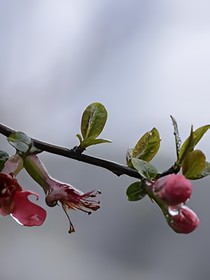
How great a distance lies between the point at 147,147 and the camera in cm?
49

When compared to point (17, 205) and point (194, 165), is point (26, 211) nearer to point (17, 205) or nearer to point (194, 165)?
point (17, 205)

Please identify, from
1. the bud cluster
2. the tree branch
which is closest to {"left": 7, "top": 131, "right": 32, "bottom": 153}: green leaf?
the tree branch

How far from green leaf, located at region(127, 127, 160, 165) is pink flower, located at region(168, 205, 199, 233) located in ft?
0.35

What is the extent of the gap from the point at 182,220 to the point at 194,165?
0.07m

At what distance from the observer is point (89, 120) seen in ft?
1.63

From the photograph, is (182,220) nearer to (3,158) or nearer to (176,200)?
(176,200)

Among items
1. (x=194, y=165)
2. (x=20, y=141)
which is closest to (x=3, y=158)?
(x=20, y=141)

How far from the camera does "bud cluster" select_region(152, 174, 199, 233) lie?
0.36 metres

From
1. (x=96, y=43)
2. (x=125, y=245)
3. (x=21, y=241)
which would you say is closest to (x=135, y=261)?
(x=125, y=245)

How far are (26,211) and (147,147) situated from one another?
0.11 meters

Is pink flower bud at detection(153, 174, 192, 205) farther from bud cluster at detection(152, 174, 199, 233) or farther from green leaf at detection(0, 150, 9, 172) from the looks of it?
green leaf at detection(0, 150, 9, 172)

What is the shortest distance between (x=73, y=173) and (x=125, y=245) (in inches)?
14.6

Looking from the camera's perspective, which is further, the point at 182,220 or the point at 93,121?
the point at 93,121

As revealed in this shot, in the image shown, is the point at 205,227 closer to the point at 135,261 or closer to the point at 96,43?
the point at 135,261
